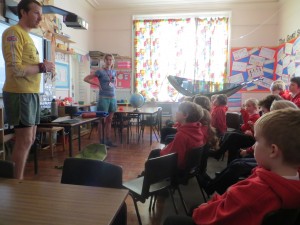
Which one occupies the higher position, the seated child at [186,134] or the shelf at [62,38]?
the shelf at [62,38]

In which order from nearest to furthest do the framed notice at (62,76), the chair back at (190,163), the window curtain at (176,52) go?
the chair back at (190,163)
the framed notice at (62,76)
the window curtain at (176,52)

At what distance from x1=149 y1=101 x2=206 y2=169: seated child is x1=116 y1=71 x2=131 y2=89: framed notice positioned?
4733 mm

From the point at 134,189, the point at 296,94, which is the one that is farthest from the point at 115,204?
the point at 296,94

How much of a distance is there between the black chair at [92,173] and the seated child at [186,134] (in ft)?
2.56

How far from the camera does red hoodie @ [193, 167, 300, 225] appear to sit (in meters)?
0.72

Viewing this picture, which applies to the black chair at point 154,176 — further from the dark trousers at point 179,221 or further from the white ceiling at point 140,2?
the white ceiling at point 140,2

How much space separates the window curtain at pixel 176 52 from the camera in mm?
6059

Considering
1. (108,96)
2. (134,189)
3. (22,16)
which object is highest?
(22,16)

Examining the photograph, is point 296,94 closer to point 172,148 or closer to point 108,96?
point 172,148

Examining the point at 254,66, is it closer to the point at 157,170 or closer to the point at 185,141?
the point at 185,141

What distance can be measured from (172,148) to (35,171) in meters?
1.84

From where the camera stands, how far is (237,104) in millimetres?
6066

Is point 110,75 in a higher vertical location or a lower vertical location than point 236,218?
higher

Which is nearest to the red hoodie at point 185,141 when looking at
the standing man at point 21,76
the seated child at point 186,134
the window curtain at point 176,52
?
the seated child at point 186,134
